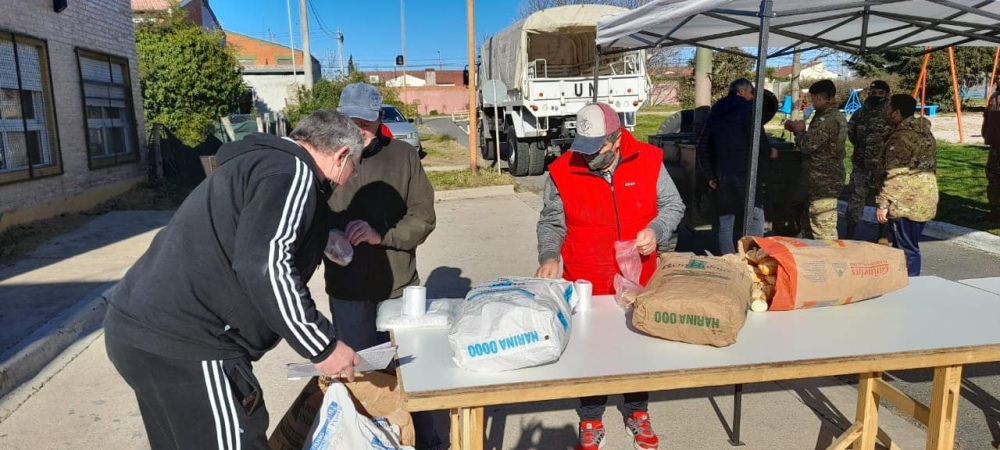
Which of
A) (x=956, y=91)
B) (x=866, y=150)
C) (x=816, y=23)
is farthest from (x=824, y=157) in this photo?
(x=956, y=91)

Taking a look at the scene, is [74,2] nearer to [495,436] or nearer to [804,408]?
[495,436]

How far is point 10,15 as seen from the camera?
27.2ft

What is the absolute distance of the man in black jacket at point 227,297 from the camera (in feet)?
6.28

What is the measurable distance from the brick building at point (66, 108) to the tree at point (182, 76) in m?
4.46

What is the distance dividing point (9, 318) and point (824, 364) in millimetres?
5408

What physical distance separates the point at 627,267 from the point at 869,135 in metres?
5.33

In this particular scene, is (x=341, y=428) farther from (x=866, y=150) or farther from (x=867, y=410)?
(x=866, y=150)

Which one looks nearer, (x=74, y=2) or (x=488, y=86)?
(x=74, y=2)

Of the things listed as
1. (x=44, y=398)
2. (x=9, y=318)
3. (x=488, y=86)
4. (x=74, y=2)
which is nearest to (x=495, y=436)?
(x=44, y=398)

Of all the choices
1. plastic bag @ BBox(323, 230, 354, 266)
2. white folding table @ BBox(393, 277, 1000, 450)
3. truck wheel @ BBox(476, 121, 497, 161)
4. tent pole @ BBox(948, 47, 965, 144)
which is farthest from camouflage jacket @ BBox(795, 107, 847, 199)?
truck wheel @ BBox(476, 121, 497, 161)

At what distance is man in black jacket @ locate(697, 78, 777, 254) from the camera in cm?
600

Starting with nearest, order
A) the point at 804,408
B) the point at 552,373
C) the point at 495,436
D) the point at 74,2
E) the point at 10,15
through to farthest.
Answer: the point at 552,373 < the point at 495,436 < the point at 804,408 < the point at 10,15 < the point at 74,2

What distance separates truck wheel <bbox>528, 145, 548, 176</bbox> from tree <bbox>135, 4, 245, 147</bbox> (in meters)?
7.80

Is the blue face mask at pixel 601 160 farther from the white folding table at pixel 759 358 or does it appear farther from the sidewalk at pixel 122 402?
the sidewalk at pixel 122 402
